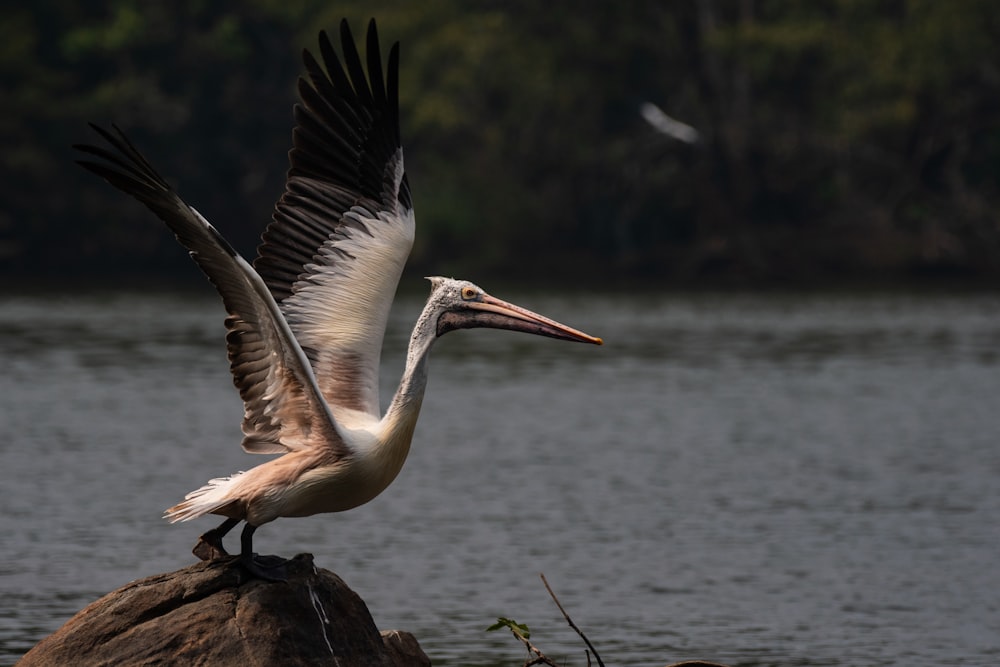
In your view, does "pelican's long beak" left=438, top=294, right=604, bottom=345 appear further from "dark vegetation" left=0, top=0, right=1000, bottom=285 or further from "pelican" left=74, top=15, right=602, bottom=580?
"dark vegetation" left=0, top=0, right=1000, bottom=285

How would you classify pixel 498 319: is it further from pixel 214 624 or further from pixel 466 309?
pixel 214 624

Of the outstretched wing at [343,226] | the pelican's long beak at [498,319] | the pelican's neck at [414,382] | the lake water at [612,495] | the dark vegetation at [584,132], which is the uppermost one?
the dark vegetation at [584,132]

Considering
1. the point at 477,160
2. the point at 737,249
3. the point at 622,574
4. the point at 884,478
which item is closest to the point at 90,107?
the point at 477,160

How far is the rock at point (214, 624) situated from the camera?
723 cm

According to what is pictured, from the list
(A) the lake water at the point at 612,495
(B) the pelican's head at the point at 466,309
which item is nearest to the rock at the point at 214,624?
(B) the pelican's head at the point at 466,309

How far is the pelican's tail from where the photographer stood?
7309 millimetres

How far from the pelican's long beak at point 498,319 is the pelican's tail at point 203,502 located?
1.04 m

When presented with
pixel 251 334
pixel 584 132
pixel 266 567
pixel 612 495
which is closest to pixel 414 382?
pixel 251 334

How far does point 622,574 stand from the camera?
12.8 meters

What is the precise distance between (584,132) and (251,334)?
140ft

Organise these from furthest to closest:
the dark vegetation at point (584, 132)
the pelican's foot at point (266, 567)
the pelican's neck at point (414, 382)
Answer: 1. the dark vegetation at point (584, 132)
2. the pelican's neck at point (414, 382)
3. the pelican's foot at point (266, 567)

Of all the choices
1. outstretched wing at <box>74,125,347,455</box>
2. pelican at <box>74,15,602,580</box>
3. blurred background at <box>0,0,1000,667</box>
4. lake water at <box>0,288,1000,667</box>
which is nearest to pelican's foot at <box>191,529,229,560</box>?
pelican at <box>74,15,602,580</box>

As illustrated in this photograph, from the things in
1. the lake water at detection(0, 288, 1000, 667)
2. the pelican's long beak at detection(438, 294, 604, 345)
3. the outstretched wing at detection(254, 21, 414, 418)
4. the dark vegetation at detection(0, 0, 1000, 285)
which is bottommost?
the lake water at detection(0, 288, 1000, 667)

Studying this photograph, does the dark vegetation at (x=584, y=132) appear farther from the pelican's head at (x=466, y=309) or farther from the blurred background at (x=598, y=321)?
the pelican's head at (x=466, y=309)
